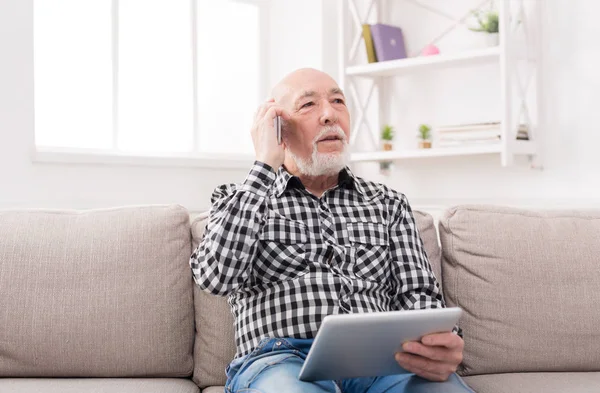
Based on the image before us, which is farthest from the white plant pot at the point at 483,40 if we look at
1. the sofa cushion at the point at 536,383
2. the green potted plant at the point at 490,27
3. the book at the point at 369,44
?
the sofa cushion at the point at 536,383

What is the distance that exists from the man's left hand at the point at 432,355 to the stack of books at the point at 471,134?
1.94m

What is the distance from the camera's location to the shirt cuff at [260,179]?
5.63ft

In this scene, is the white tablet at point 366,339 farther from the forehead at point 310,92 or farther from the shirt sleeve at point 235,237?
the forehead at point 310,92

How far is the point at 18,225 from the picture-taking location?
191 cm

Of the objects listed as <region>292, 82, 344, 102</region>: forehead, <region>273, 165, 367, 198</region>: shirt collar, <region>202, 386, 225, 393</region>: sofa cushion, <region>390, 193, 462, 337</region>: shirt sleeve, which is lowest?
<region>202, 386, 225, 393</region>: sofa cushion

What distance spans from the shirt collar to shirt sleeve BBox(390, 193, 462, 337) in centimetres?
12

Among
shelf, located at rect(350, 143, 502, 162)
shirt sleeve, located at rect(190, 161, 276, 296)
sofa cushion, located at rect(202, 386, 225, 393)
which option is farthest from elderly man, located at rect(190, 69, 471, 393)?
shelf, located at rect(350, 143, 502, 162)

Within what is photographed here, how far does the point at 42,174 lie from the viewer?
3141 millimetres

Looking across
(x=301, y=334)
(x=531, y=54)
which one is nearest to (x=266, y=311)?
(x=301, y=334)

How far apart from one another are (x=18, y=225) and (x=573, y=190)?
7.71 ft

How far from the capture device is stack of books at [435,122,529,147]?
3.28 metres

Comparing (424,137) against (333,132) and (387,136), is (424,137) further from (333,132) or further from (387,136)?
(333,132)

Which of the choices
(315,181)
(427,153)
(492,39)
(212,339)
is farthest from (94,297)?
(492,39)

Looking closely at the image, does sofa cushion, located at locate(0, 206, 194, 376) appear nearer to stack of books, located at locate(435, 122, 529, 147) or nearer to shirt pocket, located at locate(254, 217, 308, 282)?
shirt pocket, located at locate(254, 217, 308, 282)
